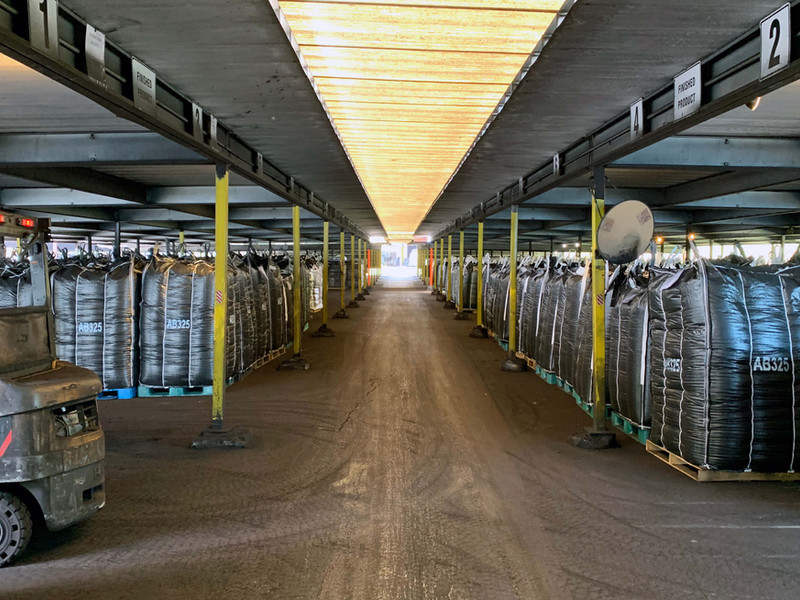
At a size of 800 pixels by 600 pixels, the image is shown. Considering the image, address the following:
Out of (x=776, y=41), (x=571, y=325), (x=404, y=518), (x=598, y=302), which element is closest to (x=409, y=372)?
(x=571, y=325)

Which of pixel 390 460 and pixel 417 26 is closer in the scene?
pixel 417 26

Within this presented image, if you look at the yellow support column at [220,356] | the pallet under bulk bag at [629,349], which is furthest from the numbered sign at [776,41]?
the yellow support column at [220,356]

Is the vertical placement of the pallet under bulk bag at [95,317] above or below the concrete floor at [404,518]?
above

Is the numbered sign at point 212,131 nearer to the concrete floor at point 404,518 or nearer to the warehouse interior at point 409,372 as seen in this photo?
the warehouse interior at point 409,372

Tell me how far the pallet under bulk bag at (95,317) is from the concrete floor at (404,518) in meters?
0.92

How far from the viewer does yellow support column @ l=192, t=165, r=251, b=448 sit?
5.97m

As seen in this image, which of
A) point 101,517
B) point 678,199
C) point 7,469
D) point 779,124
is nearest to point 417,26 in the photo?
point 7,469

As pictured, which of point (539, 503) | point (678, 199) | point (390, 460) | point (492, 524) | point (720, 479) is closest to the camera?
point (492, 524)

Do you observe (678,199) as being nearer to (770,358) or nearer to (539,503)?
(770,358)

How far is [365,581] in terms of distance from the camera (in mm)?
3354

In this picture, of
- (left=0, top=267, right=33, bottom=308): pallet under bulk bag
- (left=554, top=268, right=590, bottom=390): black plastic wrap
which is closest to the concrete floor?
(left=554, top=268, right=590, bottom=390): black plastic wrap

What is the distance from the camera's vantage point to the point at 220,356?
6.30m

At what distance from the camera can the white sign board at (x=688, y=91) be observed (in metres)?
4.26

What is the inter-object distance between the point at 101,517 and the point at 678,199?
12070 millimetres
